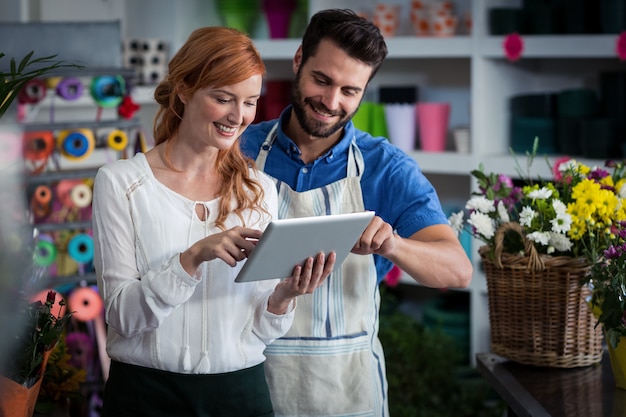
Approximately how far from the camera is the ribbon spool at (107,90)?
11.3 ft

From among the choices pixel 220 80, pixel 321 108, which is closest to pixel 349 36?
pixel 321 108

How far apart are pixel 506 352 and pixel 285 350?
532 mm

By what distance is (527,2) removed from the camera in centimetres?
342

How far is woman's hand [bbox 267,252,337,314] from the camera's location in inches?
66.5

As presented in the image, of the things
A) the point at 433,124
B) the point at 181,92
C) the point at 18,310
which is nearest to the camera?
the point at 18,310

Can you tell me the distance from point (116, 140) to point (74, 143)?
0.54 feet

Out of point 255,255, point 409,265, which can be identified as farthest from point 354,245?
point 255,255

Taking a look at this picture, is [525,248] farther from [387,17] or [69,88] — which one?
[69,88]

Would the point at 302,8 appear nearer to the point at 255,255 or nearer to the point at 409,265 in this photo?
the point at 409,265

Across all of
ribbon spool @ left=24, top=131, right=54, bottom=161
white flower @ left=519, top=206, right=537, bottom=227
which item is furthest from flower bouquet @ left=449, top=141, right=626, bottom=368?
ribbon spool @ left=24, top=131, right=54, bottom=161

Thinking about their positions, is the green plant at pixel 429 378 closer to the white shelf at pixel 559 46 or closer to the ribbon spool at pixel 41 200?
the white shelf at pixel 559 46

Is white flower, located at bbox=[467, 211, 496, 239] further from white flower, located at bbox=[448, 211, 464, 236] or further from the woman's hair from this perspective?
the woman's hair

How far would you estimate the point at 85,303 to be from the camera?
3426mm

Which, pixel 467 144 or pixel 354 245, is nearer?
pixel 354 245
